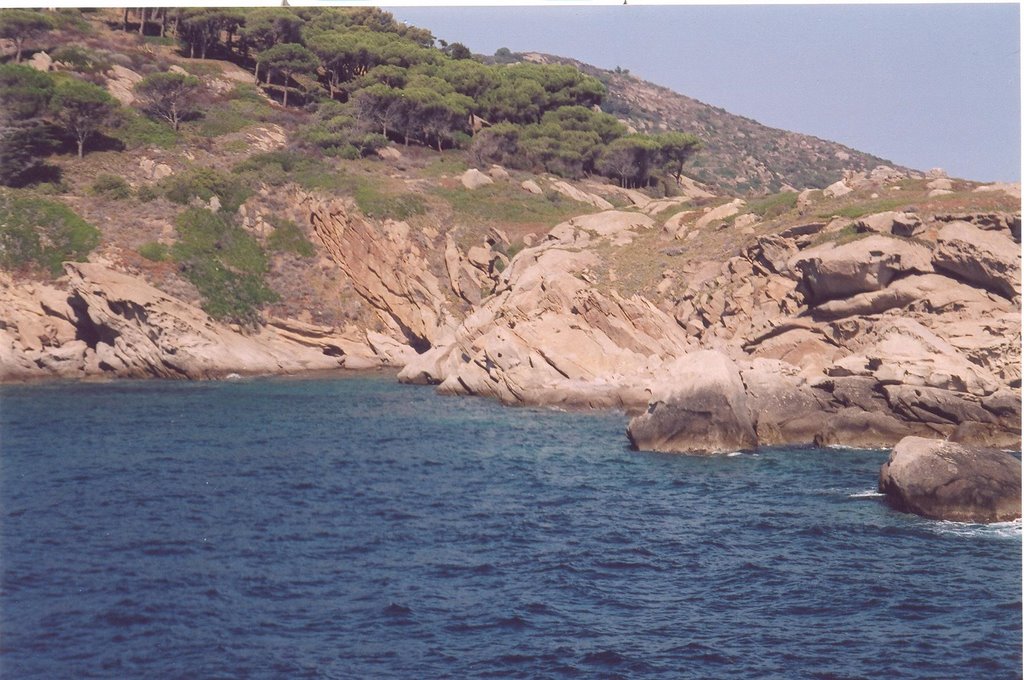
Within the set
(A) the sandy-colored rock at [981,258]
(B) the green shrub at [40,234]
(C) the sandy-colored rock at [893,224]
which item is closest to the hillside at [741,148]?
(C) the sandy-colored rock at [893,224]

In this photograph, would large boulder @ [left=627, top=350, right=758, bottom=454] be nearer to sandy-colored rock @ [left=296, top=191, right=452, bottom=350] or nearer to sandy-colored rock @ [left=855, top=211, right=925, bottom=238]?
sandy-colored rock @ [left=855, top=211, right=925, bottom=238]

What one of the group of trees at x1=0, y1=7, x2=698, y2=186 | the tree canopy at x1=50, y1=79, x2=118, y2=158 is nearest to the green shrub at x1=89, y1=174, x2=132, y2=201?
the tree canopy at x1=50, y1=79, x2=118, y2=158

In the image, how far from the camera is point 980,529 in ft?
83.9

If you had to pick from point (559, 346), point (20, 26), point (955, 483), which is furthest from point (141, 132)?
point (955, 483)

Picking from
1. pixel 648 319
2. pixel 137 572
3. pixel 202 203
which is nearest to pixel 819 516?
pixel 137 572

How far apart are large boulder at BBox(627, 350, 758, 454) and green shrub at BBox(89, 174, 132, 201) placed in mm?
46801

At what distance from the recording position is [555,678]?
55.8 feet

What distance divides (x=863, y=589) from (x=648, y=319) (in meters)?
32.5

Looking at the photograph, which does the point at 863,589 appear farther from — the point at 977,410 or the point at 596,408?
the point at 596,408

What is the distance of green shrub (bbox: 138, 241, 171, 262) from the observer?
6525 cm

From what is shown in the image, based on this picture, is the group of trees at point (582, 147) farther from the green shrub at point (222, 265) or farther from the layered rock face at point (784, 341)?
the layered rock face at point (784, 341)

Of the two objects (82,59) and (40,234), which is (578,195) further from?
(82,59)

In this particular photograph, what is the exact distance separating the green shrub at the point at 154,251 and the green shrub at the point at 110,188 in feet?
21.1

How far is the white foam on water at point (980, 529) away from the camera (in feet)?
81.9
